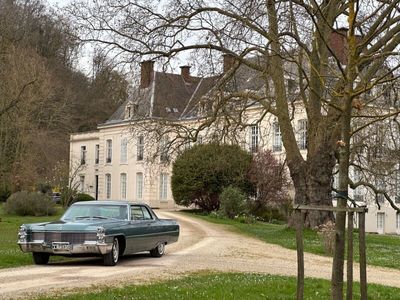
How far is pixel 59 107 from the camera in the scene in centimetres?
5366

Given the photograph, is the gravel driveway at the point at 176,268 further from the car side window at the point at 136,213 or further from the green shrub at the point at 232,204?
the green shrub at the point at 232,204

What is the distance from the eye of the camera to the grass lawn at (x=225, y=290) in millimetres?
10922

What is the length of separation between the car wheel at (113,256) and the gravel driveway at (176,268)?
0.15 meters

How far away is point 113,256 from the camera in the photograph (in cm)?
1564

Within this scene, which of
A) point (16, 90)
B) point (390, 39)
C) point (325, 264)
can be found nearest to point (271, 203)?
point (16, 90)

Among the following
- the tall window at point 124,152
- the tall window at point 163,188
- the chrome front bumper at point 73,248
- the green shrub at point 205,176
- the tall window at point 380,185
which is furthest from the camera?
the tall window at point 124,152

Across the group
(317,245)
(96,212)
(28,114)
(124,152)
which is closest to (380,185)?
(317,245)

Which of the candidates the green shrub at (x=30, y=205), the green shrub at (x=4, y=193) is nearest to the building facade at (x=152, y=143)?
the green shrub at (x=4, y=193)

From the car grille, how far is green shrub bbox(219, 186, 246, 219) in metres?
26.3

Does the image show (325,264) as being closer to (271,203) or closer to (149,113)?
(149,113)

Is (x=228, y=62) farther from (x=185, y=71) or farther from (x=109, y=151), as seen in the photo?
(x=109, y=151)

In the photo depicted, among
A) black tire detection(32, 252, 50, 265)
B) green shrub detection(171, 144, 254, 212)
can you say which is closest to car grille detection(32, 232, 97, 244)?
black tire detection(32, 252, 50, 265)

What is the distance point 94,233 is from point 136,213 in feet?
8.47

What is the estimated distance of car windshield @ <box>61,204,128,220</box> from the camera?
55.6ft
